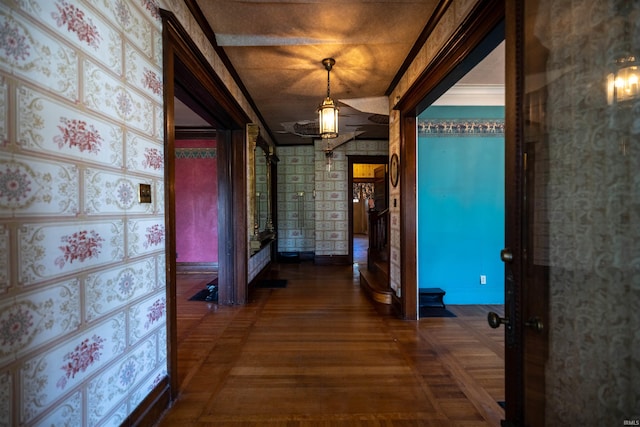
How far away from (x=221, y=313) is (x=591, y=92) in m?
3.61

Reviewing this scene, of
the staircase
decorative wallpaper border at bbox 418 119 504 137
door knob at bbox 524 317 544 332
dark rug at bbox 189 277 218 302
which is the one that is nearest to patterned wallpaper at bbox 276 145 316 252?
the staircase

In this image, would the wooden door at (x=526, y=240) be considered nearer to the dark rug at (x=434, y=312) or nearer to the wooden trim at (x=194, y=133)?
the dark rug at (x=434, y=312)

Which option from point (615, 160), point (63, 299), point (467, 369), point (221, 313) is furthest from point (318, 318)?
point (615, 160)

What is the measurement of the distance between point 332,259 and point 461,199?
3373mm

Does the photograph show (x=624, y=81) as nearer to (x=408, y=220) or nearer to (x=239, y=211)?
(x=408, y=220)

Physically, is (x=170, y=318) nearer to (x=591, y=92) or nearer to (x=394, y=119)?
(x=591, y=92)

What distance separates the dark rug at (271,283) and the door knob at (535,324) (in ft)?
12.8

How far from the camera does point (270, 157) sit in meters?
5.63

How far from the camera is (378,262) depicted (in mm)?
4609

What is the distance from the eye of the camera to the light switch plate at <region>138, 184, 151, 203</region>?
1488 millimetres

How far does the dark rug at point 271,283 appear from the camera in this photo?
4.57m

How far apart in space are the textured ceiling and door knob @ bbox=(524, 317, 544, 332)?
7.32ft

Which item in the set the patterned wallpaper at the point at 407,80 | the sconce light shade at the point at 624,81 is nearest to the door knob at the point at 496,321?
the sconce light shade at the point at 624,81

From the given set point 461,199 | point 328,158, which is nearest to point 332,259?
point 328,158
